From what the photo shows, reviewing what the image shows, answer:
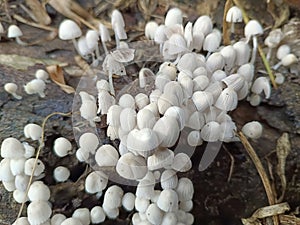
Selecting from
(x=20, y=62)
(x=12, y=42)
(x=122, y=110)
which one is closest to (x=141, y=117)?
(x=122, y=110)

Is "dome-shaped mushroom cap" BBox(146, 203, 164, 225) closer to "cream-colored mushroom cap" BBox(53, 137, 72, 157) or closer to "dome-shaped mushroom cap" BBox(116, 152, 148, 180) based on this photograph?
"dome-shaped mushroom cap" BBox(116, 152, 148, 180)

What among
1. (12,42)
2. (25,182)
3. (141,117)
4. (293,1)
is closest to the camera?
(141,117)

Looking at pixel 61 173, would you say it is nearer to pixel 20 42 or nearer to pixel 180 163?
pixel 180 163

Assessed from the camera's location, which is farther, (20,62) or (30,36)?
(30,36)

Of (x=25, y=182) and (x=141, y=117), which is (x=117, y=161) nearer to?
(x=141, y=117)

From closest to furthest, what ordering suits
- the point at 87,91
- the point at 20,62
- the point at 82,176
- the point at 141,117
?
1. the point at 141,117
2. the point at 82,176
3. the point at 87,91
4. the point at 20,62

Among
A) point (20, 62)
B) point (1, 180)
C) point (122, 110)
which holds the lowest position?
point (1, 180)

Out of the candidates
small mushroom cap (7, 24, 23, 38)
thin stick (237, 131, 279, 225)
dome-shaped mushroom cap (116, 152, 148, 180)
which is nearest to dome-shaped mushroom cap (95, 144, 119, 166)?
dome-shaped mushroom cap (116, 152, 148, 180)
